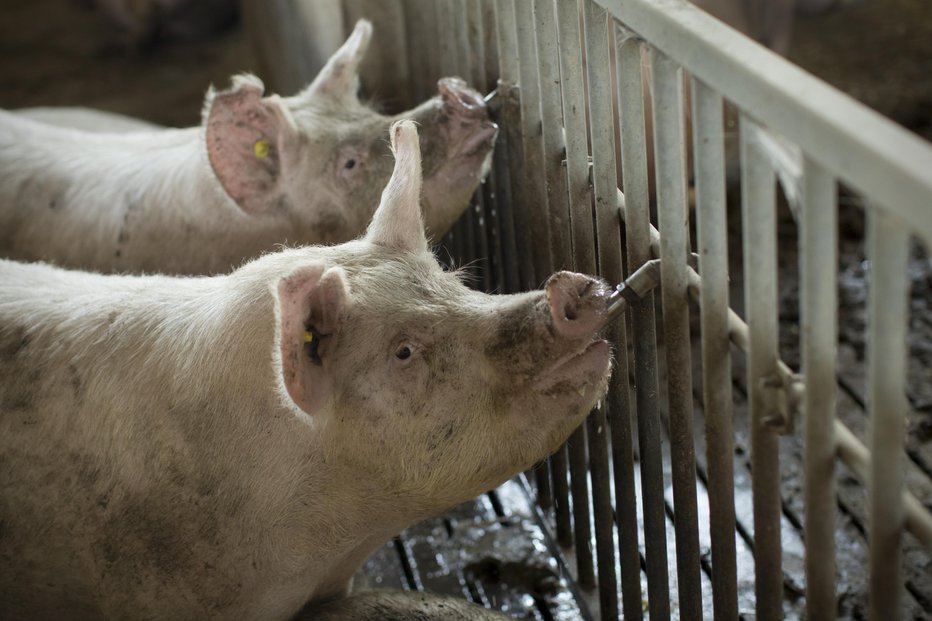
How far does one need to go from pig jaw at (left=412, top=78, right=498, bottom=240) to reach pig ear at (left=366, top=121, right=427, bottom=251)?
2.07ft

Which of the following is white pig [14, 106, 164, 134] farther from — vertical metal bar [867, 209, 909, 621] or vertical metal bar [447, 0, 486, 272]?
vertical metal bar [867, 209, 909, 621]

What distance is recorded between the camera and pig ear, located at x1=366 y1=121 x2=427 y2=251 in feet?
8.79

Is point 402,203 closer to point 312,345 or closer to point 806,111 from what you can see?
point 312,345

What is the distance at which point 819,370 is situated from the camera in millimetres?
1923

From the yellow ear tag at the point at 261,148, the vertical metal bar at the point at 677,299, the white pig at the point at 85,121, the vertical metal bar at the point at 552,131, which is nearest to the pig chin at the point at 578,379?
the vertical metal bar at the point at 677,299

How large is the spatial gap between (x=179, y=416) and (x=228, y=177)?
3.83 ft

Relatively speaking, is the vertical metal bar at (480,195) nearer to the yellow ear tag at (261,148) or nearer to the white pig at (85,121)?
the yellow ear tag at (261,148)

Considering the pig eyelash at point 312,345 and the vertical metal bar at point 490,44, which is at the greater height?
the vertical metal bar at point 490,44

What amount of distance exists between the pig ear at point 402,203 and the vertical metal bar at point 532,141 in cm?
49

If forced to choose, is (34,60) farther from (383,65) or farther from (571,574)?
(571,574)

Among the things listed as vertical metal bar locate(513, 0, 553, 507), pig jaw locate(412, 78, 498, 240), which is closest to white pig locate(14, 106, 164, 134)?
pig jaw locate(412, 78, 498, 240)

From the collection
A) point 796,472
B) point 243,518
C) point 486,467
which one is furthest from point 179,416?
point 796,472

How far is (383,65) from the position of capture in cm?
448

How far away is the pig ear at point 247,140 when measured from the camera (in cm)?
358
